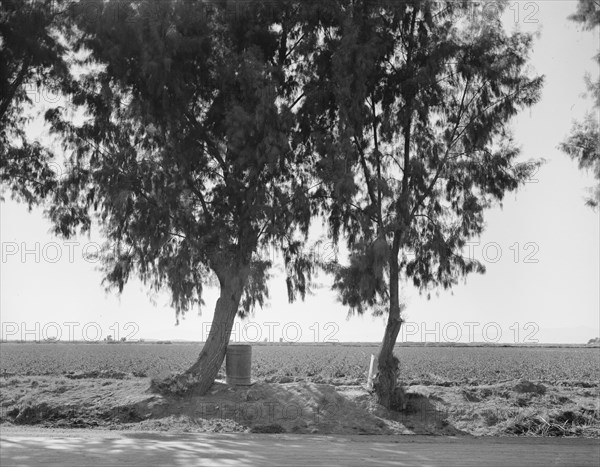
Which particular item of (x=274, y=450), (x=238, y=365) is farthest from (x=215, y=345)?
(x=274, y=450)

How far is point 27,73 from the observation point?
68.8 feet

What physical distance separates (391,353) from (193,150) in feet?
23.4

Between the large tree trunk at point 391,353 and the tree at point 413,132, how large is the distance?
0.03 metres

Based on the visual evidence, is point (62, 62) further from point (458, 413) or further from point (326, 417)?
point (458, 413)

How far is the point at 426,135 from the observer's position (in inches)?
820

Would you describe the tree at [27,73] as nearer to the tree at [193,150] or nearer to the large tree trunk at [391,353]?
the tree at [193,150]

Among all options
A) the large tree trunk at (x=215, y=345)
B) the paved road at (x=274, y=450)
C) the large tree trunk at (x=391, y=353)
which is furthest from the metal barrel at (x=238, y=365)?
the paved road at (x=274, y=450)

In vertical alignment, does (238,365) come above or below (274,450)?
above

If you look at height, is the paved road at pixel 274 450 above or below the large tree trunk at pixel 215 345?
below

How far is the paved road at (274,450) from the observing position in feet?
40.2

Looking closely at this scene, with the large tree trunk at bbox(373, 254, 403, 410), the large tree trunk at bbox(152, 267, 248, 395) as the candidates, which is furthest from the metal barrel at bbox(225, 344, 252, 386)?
the large tree trunk at bbox(373, 254, 403, 410)

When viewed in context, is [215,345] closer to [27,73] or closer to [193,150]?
[193,150]

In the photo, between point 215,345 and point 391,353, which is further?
point 215,345

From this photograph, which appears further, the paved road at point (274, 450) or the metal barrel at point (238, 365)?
the metal barrel at point (238, 365)
